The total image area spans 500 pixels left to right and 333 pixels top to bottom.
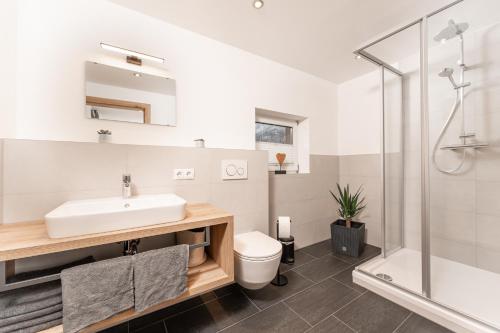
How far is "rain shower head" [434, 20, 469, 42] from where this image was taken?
1.55 m

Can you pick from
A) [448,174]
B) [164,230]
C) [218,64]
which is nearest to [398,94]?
[448,174]

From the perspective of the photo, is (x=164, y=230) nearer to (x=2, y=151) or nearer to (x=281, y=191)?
(x=2, y=151)

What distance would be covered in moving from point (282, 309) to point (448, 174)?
2.02m

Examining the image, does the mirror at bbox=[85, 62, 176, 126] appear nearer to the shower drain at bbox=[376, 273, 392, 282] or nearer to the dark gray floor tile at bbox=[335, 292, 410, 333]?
the dark gray floor tile at bbox=[335, 292, 410, 333]

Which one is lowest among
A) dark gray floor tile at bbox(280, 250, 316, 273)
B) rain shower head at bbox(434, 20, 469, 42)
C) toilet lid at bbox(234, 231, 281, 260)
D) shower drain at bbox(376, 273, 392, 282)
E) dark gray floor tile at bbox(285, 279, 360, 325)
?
dark gray floor tile at bbox(285, 279, 360, 325)

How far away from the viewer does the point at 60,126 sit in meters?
1.29

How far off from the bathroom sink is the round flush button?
1.85ft

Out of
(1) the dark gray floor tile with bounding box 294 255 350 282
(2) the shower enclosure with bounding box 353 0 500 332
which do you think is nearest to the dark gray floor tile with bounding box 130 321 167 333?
(1) the dark gray floor tile with bounding box 294 255 350 282

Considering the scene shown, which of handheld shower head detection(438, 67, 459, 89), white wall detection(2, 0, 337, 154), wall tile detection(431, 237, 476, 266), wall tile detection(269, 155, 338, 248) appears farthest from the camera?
wall tile detection(269, 155, 338, 248)

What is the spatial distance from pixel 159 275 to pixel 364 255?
2.18 meters

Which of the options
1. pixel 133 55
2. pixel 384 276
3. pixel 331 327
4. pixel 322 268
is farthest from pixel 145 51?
pixel 384 276

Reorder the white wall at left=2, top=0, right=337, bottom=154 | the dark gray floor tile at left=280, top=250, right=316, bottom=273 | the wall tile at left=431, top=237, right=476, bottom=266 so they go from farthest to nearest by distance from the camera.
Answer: the dark gray floor tile at left=280, top=250, right=316, bottom=273
the wall tile at left=431, top=237, right=476, bottom=266
the white wall at left=2, top=0, right=337, bottom=154

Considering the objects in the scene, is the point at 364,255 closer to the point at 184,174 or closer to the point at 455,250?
the point at 455,250

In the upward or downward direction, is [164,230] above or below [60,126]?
below
